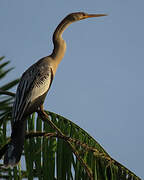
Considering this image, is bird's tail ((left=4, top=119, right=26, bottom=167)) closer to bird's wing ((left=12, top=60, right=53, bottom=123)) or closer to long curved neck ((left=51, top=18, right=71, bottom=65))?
bird's wing ((left=12, top=60, right=53, bottom=123))

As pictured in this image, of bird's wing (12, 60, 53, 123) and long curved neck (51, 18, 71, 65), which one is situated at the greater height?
long curved neck (51, 18, 71, 65)

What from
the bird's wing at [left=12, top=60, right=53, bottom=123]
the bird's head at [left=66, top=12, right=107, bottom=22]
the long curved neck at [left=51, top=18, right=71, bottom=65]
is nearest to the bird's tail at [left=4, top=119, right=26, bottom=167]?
the bird's wing at [left=12, top=60, right=53, bottom=123]

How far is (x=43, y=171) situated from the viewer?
2.71 metres

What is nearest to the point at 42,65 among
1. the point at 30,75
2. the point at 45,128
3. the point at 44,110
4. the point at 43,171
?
the point at 30,75

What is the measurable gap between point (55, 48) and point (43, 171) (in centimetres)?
172

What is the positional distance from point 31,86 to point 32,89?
59 mm

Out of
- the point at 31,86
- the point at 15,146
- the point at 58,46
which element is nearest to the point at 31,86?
the point at 31,86

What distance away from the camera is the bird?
296cm

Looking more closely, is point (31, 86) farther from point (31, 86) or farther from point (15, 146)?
point (15, 146)

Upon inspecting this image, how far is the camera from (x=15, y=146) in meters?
2.93

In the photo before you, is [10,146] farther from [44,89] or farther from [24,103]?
[44,89]

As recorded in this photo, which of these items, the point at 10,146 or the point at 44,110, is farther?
the point at 44,110

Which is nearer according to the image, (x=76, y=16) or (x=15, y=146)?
(x=15, y=146)

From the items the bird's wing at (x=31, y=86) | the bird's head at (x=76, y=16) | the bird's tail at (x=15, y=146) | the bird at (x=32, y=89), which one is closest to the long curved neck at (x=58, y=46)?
the bird at (x=32, y=89)
